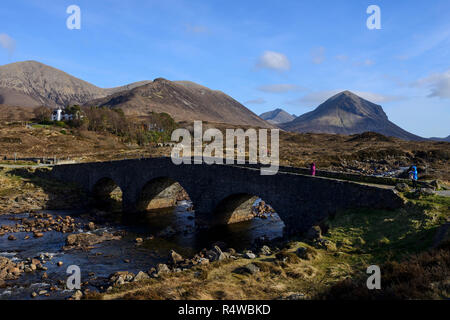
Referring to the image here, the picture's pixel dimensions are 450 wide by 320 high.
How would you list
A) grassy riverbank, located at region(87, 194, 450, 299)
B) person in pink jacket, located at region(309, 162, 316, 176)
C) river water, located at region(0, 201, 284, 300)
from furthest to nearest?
person in pink jacket, located at region(309, 162, 316, 176), river water, located at region(0, 201, 284, 300), grassy riverbank, located at region(87, 194, 450, 299)

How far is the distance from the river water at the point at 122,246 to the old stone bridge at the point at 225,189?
2.45 m

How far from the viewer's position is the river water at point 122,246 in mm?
16812

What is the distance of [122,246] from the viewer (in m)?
23.7

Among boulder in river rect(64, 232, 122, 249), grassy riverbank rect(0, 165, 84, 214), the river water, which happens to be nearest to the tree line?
grassy riverbank rect(0, 165, 84, 214)

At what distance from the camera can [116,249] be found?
2291 cm

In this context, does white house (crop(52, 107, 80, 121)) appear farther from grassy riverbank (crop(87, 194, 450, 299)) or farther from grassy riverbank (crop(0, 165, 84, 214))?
grassy riverbank (crop(87, 194, 450, 299))

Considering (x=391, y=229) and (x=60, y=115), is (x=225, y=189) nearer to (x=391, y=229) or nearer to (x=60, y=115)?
(x=391, y=229)

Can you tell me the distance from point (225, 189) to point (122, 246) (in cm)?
958

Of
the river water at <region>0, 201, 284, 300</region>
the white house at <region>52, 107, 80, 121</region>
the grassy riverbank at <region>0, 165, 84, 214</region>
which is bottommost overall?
the river water at <region>0, 201, 284, 300</region>

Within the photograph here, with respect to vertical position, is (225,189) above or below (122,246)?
above

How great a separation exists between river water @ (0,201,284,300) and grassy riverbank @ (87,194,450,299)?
6769mm

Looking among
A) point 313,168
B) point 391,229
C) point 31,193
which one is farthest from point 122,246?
point 31,193

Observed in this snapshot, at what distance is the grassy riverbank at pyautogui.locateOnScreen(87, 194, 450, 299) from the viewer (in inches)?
368

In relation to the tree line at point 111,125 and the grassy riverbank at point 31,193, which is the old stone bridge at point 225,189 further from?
the tree line at point 111,125
